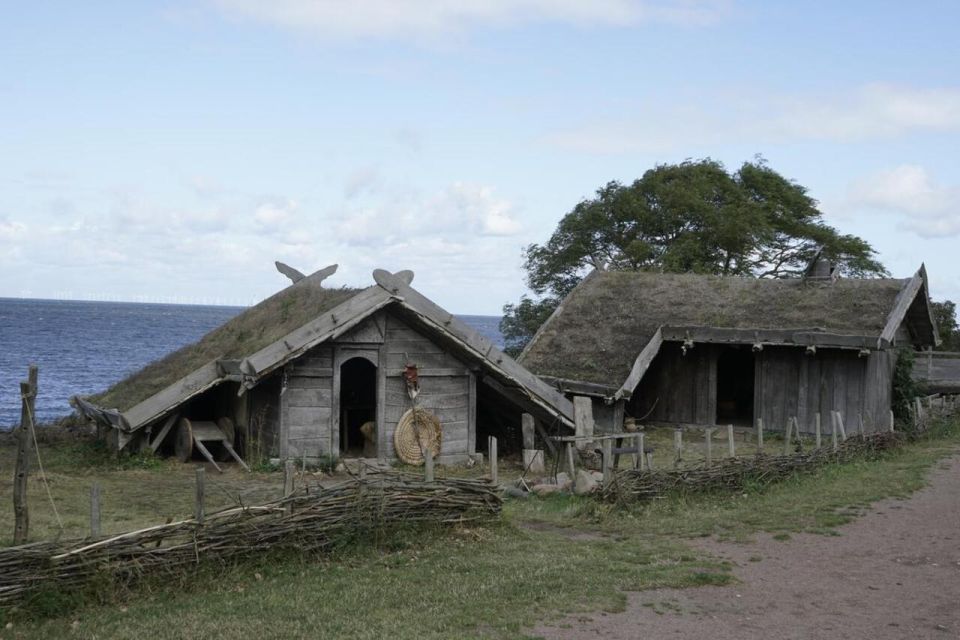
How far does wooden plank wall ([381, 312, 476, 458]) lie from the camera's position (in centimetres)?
1872

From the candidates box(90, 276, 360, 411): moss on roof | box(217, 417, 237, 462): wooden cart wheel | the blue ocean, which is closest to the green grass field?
box(217, 417, 237, 462): wooden cart wheel

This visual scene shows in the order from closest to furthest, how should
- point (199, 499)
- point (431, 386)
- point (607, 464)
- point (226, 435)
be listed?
point (199, 499) → point (607, 464) → point (226, 435) → point (431, 386)

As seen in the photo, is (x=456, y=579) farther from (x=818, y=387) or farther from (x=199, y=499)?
(x=818, y=387)

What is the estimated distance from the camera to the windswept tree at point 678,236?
37.5m

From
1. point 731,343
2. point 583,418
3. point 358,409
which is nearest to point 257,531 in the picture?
point 583,418

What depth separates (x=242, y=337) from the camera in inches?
797

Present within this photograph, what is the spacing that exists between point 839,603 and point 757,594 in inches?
29.3

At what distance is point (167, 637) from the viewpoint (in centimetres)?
806

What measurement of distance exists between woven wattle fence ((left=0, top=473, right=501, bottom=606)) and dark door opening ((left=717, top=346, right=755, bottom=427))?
17744 mm

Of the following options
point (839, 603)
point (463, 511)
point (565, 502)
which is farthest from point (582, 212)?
point (839, 603)

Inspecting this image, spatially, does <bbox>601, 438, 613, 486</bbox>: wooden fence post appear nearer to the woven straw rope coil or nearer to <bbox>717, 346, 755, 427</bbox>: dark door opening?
the woven straw rope coil

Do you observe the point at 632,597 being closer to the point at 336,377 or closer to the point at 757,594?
the point at 757,594

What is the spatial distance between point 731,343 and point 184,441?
12.5m

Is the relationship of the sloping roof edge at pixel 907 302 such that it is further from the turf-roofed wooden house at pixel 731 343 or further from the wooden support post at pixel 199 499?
the wooden support post at pixel 199 499
